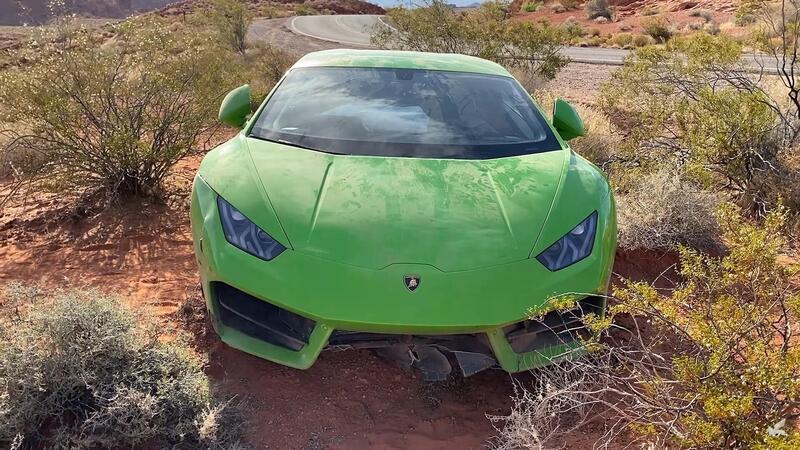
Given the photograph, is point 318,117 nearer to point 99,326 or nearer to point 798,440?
point 99,326

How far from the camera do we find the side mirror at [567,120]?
3559 mm

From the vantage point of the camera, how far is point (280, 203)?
7.97 ft

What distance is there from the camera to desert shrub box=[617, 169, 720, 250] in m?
4.23

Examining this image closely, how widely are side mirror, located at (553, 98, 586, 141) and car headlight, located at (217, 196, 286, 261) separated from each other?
7.05 ft

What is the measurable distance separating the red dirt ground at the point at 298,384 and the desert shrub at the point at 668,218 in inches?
13.3

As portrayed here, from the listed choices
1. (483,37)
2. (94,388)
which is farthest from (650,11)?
(94,388)

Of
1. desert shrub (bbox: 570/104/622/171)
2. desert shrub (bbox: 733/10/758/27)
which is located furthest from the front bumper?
desert shrub (bbox: 733/10/758/27)

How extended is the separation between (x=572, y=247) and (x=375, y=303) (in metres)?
0.94

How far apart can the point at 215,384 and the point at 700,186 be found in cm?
422

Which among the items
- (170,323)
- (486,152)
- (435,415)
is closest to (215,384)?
(170,323)

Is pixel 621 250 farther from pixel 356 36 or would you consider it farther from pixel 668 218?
pixel 356 36

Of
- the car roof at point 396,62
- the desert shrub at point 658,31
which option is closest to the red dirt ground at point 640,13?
the desert shrub at point 658,31

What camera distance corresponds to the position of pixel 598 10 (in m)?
39.2

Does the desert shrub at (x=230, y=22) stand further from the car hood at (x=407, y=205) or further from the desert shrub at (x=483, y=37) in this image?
the car hood at (x=407, y=205)
